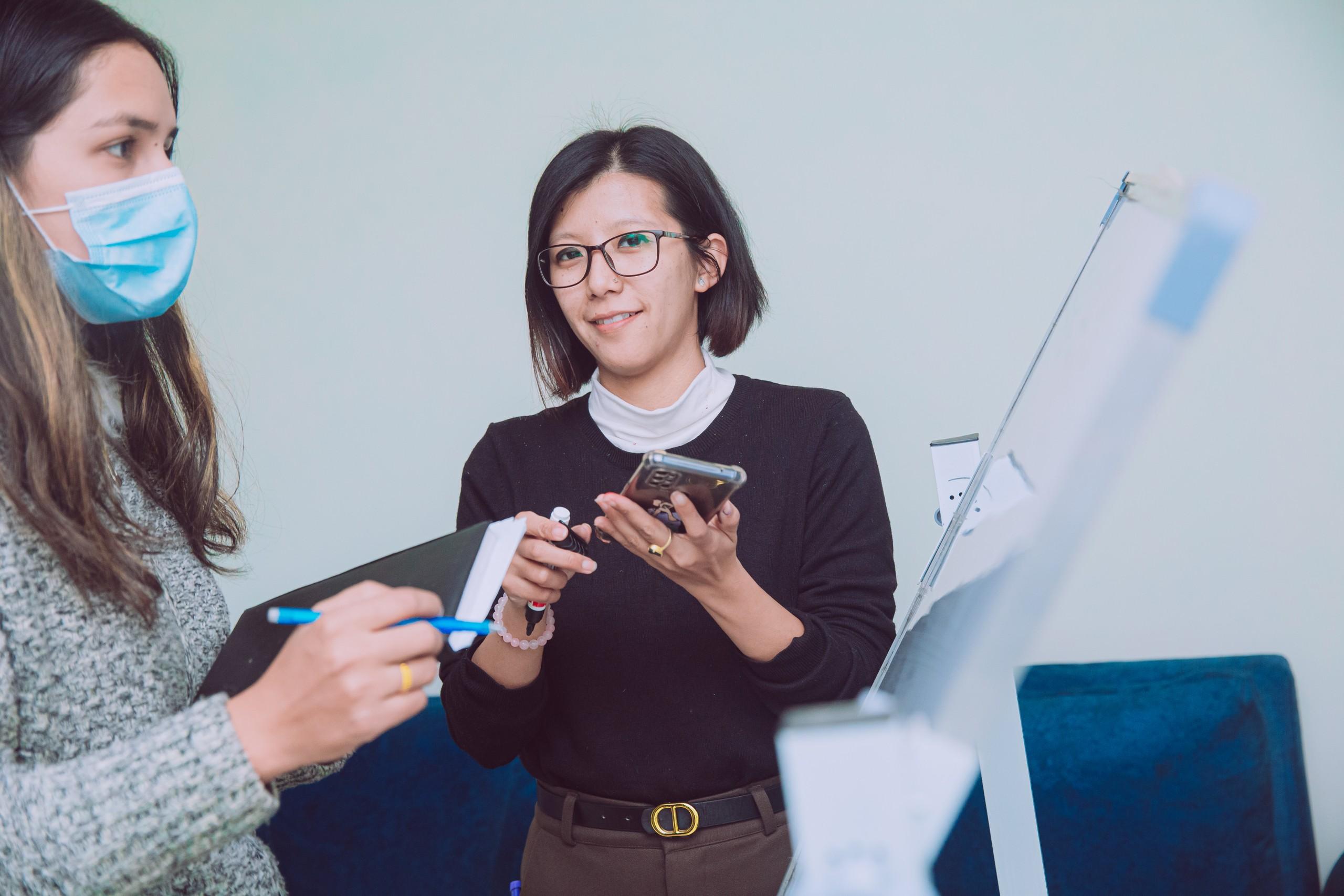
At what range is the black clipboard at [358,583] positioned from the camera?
0.91m

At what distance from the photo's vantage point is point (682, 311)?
1.44m

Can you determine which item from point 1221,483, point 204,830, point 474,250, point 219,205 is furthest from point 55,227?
point 1221,483

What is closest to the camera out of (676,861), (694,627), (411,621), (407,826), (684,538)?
(411,621)

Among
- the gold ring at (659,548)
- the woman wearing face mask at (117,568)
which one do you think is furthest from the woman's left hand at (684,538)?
the woman wearing face mask at (117,568)

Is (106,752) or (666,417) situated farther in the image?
(666,417)

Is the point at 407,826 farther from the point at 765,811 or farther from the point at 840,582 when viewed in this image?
the point at 840,582

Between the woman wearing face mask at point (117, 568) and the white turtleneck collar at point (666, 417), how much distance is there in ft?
1.81

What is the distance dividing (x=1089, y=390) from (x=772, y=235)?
168 cm

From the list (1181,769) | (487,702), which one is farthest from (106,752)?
(1181,769)

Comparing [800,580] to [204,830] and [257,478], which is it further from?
[257,478]

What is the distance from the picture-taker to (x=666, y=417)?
142 cm

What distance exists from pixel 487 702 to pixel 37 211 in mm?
741

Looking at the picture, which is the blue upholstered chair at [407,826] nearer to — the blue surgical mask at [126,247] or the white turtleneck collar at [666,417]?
the white turtleneck collar at [666,417]

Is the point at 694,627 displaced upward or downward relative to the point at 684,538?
downward
